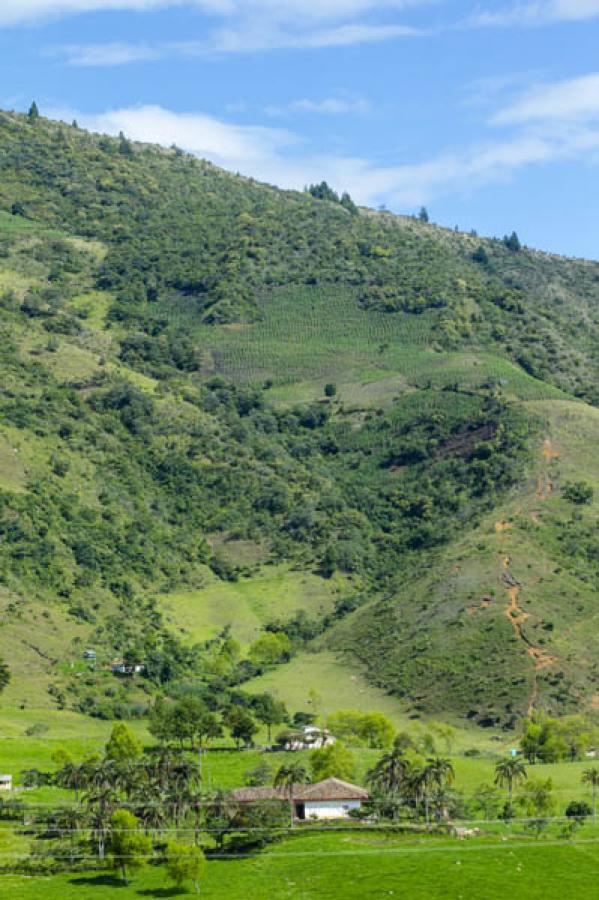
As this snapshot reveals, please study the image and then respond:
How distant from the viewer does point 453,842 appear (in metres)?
114

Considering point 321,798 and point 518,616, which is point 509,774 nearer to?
point 321,798

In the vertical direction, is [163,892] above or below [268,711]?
below

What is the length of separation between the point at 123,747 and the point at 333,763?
14.5 metres

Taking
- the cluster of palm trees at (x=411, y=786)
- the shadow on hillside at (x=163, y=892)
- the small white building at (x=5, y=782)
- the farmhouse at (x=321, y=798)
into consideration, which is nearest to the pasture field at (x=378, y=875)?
the shadow on hillside at (x=163, y=892)

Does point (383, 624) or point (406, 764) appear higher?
point (383, 624)

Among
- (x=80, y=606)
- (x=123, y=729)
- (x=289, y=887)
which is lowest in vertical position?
(x=289, y=887)

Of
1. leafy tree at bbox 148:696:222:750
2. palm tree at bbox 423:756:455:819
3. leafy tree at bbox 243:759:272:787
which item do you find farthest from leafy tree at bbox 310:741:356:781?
leafy tree at bbox 148:696:222:750

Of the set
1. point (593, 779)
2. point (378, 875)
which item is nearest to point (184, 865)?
point (378, 875)

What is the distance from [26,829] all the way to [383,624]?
76.7 metres

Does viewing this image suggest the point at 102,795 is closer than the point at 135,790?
Yes

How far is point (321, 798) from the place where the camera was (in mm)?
124188

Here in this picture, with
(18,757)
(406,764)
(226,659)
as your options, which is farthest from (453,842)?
(226,659)

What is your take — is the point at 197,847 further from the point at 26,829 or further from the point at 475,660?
the point at 475,660

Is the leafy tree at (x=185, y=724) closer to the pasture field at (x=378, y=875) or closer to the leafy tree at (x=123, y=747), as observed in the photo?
the leafy tree at (x=123, y=747)
